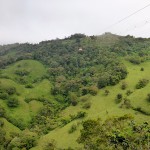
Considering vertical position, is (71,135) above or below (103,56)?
below

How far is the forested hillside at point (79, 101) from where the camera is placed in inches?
3273

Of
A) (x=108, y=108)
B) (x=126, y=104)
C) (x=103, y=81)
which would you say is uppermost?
(x=103, y=81)

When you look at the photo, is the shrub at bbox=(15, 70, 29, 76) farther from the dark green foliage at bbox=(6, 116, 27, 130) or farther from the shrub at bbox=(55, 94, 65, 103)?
the dark green foliage at bbox=(6, 116, 27, 130)

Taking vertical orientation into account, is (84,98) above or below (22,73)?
below

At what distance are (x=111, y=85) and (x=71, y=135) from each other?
38327 mm

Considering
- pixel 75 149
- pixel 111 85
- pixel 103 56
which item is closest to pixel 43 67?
pixel 103 56

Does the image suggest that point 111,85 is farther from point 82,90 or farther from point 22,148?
point 22,148

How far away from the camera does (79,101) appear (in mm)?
145875

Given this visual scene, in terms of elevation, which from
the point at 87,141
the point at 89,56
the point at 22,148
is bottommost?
the point at 22,148

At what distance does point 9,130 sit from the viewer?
13188cm

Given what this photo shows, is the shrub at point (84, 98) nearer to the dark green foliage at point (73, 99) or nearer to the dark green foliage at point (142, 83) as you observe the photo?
the dark green foliage at point (73, 99)

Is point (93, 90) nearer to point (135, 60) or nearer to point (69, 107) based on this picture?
point (69, 107)

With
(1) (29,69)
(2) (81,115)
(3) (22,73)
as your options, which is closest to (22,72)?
(3) (22,73)

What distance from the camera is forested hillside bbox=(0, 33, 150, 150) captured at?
8312 cm
